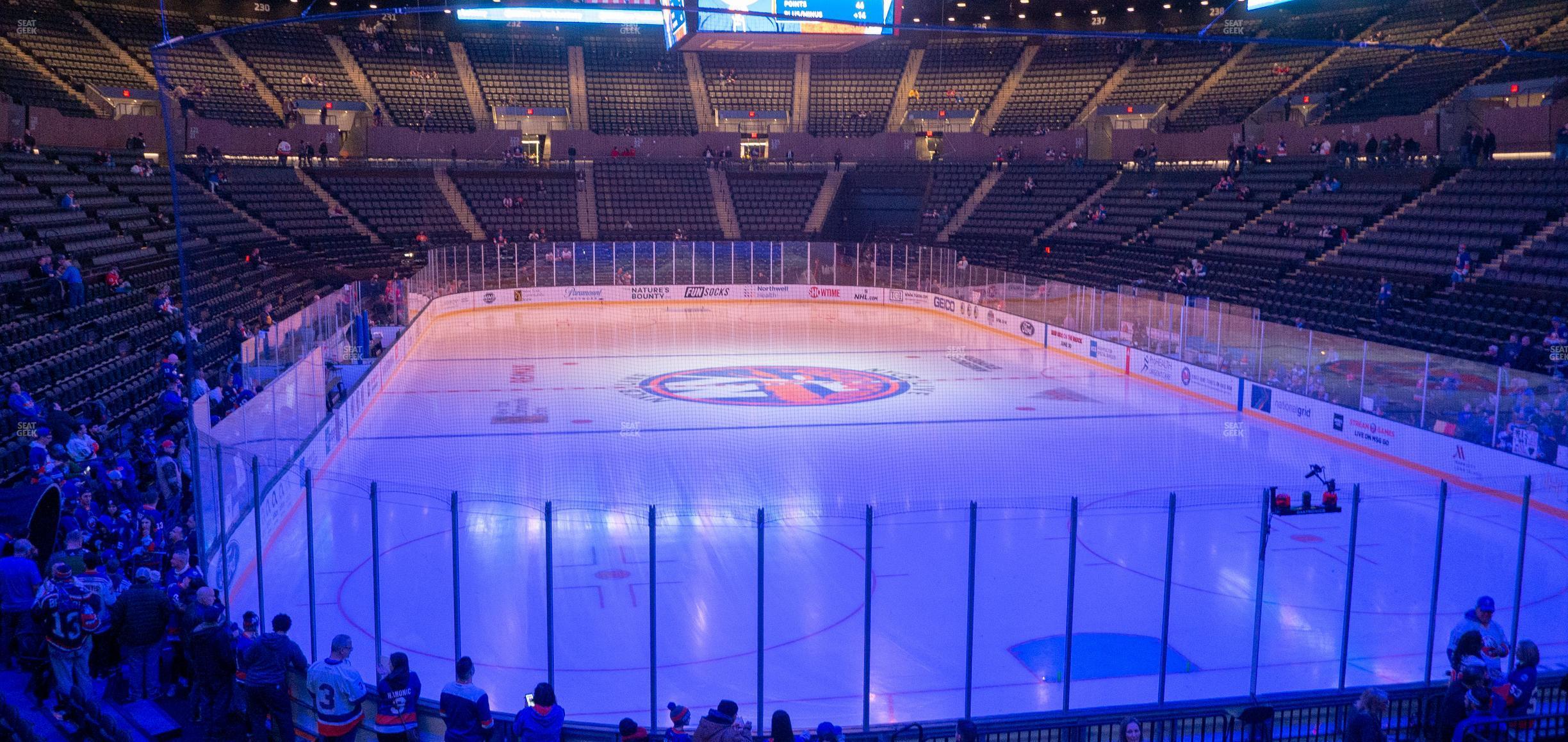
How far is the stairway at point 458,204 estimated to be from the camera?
4403cm

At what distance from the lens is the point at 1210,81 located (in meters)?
48.3

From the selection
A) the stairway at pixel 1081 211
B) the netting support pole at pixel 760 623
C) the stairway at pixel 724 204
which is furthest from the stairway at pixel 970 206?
the netting support pole at pixel 760 623

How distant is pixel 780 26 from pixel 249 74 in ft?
88.1

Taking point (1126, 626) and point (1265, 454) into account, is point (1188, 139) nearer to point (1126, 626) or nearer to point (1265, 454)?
point (1265, 454)

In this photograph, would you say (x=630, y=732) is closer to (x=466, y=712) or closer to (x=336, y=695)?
(x=466, y=712)

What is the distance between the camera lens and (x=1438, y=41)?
128 ft

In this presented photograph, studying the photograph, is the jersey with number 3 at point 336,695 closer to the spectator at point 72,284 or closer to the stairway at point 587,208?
the spectator at point 72,284

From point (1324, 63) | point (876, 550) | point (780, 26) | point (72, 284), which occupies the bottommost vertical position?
point (876, 550)

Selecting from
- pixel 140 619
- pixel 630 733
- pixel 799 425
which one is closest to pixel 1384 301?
pixel 799 425

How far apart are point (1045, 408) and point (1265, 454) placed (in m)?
4.60

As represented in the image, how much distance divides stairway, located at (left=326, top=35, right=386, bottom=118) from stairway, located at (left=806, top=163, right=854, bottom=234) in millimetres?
17264

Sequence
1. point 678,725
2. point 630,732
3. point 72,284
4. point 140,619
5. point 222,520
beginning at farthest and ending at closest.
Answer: point 72,284
point 222,520
point 140,619
point 678,725
point 630,732

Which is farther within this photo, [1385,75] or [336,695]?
[1385,75]

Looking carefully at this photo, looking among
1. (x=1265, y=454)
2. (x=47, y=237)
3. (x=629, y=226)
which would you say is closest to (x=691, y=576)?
(x=1265, y=454)
